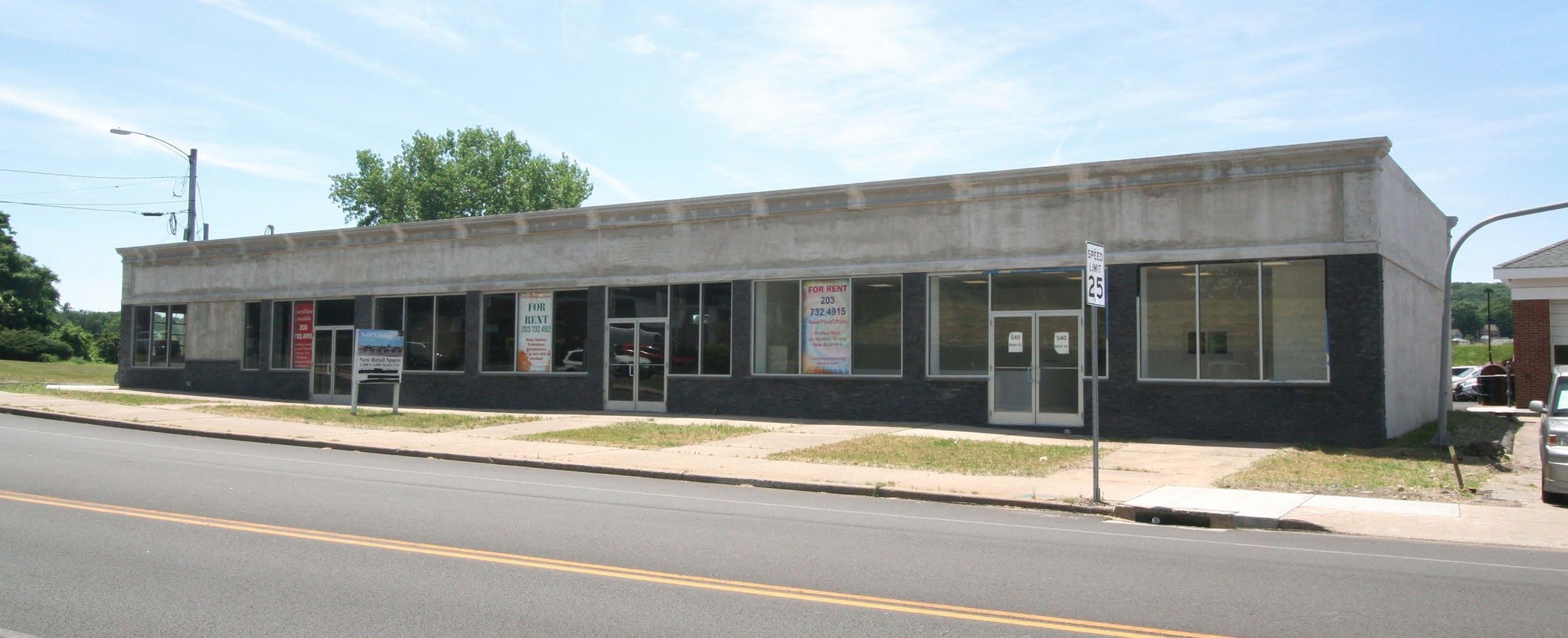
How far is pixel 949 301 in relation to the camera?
2141cm

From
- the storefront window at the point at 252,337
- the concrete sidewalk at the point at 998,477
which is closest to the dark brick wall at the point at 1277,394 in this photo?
the concrete sidewalk at the point at 998,477

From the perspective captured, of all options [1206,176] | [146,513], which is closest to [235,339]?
[146,513]

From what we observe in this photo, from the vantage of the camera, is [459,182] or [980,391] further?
[459,182]

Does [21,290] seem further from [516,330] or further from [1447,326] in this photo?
[1447,326]

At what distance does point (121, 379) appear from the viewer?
35250mm

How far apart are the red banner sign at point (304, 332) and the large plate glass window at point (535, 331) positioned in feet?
22.3

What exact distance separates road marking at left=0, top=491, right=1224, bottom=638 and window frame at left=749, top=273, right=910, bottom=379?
1405cm

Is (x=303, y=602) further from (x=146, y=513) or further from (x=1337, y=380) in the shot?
(x=1337, y=380)

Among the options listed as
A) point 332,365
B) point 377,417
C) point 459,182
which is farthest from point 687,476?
point 459,182

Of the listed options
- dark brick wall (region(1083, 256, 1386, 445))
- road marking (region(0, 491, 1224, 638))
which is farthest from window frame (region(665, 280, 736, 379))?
road marking (region(0, 491, 1224, 638))

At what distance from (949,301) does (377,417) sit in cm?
1264

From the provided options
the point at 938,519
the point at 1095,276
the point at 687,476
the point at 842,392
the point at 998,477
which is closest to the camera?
the point at 938,519

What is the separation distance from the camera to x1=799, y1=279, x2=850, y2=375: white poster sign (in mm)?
22547

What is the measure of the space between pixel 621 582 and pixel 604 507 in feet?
13.1
